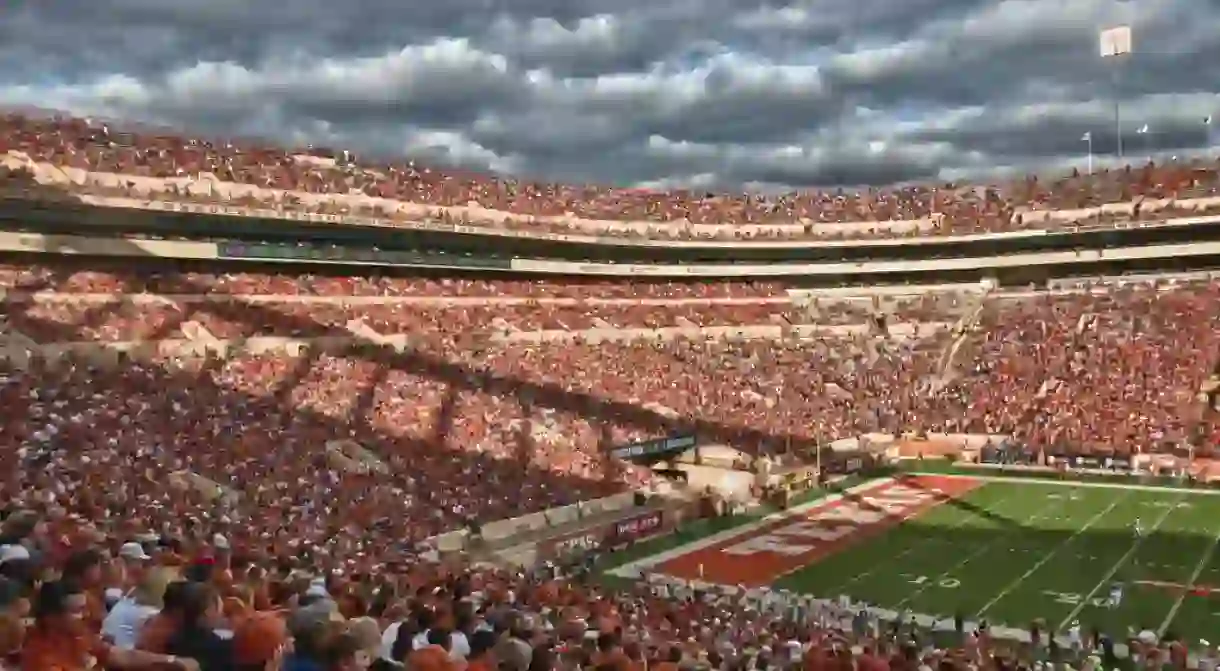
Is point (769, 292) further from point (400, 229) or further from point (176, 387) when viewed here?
point (176, 387)

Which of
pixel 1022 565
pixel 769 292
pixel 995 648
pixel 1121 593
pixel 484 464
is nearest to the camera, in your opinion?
pixel 995 648

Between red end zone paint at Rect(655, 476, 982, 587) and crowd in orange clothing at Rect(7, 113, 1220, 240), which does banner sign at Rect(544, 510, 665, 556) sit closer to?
red end zone paint at Rect(655, 476, 982, 587)

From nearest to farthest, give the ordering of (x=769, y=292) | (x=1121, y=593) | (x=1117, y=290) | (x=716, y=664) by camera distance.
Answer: (x=716, y=664)
(x=1121, y=593)
(x=1117, y=290)
(x=769, y=292)

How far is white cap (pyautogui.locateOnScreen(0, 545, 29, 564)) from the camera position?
19.2 ft

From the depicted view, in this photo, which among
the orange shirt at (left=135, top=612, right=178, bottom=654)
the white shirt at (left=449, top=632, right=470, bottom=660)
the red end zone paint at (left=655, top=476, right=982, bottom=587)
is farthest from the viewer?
the red end zone paint at (left=655, top=476, right=982, bottom=587)

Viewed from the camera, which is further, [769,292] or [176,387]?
[769,292]

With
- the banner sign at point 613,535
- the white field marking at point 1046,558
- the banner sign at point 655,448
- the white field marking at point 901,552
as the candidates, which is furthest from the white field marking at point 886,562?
the banner sign at point 655,448

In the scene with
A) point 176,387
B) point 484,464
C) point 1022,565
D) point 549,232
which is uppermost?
point 549,232

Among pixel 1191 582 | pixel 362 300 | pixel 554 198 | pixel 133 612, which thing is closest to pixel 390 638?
pixel 133 612

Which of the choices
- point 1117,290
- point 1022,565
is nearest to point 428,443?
point 1022,565

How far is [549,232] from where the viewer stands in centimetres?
4641

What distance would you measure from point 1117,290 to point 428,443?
3202 centimetres

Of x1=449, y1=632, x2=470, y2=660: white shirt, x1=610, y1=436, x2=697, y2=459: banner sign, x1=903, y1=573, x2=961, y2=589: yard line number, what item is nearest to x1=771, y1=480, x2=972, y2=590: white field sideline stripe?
x1=903, y1=573, x2=961, y2=589: yard line number

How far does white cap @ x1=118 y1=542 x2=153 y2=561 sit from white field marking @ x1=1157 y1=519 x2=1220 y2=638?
1553 centimetres
